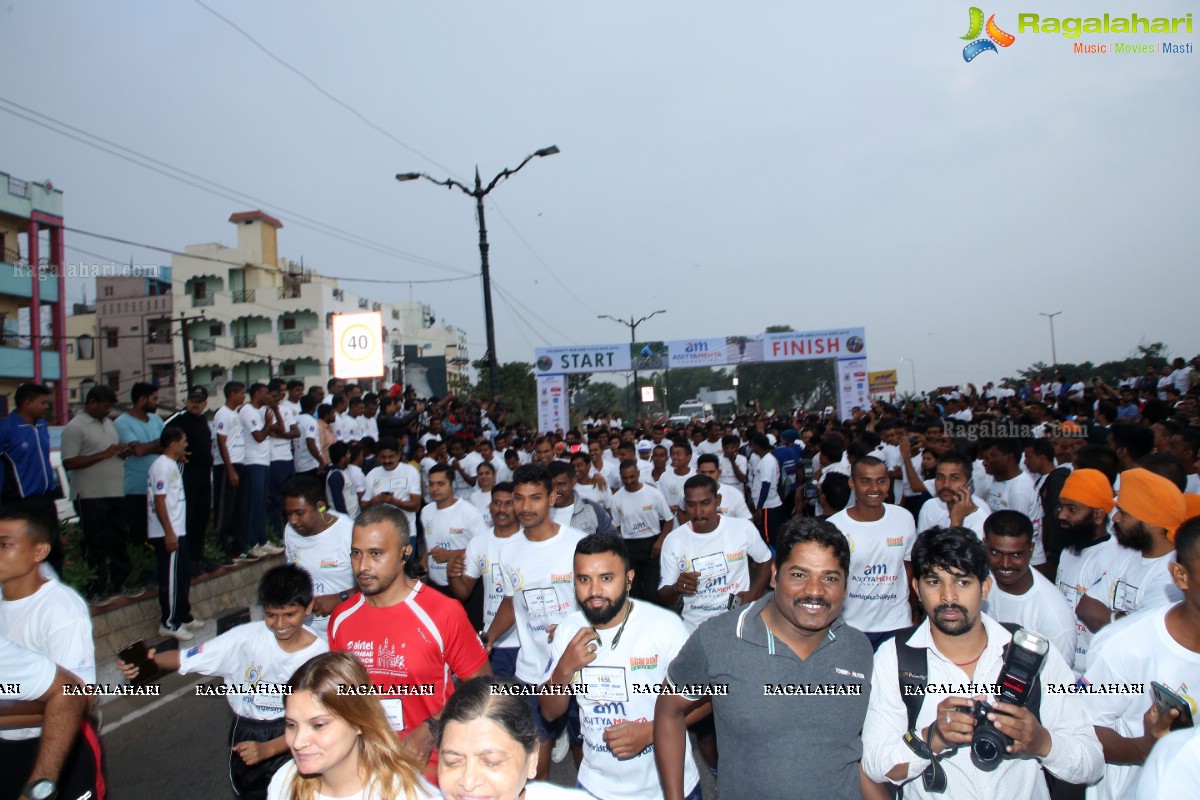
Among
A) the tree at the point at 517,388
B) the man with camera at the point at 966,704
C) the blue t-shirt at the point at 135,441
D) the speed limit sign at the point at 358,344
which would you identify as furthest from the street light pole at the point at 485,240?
the tree at the point at 517,388

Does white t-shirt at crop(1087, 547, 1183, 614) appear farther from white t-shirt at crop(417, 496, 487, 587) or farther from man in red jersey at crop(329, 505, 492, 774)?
white t-shirt at crop(417, 496, 487, 587)

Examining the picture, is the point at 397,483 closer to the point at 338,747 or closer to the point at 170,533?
the point at 170,533

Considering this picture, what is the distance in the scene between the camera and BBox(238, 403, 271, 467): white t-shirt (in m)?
8.72

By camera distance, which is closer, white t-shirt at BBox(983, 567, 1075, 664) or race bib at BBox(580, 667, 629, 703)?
race bib at BBox(580, 667, 629, 703)

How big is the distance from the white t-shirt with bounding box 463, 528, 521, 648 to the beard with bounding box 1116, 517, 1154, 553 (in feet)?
10.8

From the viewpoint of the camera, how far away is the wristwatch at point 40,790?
270 cm

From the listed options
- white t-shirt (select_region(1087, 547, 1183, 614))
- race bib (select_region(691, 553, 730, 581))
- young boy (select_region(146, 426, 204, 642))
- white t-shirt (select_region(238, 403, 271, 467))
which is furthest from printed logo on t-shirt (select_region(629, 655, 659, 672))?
white t-shirt (select_region(238, 403, 271, 467))

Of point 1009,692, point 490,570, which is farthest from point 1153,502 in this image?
point 490,570

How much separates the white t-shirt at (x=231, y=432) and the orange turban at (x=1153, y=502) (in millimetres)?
8095

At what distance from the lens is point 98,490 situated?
7.02 metres

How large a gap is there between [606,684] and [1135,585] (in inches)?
97.3

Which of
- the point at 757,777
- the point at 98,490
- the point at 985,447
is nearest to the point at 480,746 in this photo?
the point at 757,777

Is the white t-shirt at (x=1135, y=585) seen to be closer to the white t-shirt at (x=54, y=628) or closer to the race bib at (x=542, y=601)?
the race bib at (x=542, y=601)

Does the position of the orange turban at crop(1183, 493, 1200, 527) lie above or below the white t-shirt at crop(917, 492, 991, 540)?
above
